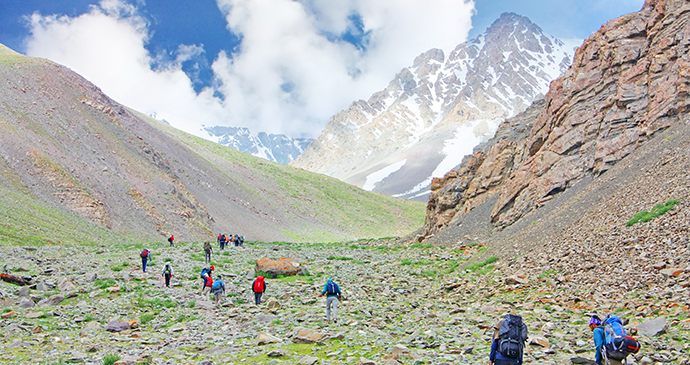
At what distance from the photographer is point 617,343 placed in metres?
8.61

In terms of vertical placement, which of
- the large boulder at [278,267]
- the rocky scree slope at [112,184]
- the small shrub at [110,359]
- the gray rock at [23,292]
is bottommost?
the small shrub at [110,359]

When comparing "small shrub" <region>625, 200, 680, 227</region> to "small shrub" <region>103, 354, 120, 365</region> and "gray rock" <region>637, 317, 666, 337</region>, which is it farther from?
"small shrub" <region>103, 354, 120, 365</region>

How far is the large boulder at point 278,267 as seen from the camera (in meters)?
26.3

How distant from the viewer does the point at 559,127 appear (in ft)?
127

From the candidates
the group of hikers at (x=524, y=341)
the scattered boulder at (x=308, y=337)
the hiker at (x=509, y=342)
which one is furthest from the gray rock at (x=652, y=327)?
the scattered boulder at (x=308, y=337)

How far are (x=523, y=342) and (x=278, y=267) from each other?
19932mm

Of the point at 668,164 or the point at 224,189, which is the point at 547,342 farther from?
the point at 224,189

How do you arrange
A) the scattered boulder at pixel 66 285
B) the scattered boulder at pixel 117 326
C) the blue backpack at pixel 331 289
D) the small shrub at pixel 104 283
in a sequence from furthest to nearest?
1. the small shrub at pixel 104 283
2. the scattered boulder at pixel 66 285
3. the blue backpack at pixel 331 289
4. the scattered boulder at pixel 117 326

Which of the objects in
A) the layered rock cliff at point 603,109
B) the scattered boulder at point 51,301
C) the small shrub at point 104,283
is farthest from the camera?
the layered rock cliff at point 603,109

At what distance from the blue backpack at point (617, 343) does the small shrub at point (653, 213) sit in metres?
12.2

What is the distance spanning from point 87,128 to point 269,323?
66118mm

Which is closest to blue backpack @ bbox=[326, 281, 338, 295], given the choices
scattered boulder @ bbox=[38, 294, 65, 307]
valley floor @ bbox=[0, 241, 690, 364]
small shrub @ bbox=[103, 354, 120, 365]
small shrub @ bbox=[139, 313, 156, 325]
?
valley floor @ bbox=[0, 241, 690, 364]

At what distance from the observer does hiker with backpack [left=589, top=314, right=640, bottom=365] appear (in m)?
8.52

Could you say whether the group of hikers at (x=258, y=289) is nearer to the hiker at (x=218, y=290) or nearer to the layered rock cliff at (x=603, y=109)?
the hiker at (x=218, y=290)
